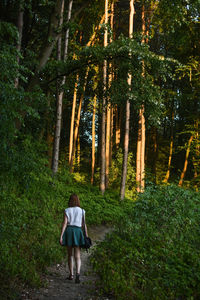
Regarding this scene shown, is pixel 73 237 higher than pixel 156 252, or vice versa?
pixel 73 237

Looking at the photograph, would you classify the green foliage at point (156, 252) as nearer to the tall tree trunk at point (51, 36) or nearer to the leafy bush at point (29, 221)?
the leafy bush at point (29, 221)

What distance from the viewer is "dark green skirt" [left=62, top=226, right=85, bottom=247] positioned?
6.25 m

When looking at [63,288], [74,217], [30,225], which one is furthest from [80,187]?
[63,288]

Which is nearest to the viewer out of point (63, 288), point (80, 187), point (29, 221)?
point (63, 288)

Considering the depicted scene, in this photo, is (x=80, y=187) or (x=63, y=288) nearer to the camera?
(x=63, y=288)

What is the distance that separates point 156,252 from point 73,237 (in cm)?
173

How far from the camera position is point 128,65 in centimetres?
1101

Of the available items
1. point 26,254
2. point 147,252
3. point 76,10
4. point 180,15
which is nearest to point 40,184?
point 26,254

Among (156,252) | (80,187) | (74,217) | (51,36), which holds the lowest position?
(156,252)

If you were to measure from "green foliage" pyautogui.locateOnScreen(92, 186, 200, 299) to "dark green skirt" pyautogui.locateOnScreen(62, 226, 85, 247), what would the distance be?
2.04ft

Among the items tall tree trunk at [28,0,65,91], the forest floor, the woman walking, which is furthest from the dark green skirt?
tall tree trunk at [28,0,65,91]

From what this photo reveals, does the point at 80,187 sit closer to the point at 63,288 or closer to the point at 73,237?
the point at 73,237

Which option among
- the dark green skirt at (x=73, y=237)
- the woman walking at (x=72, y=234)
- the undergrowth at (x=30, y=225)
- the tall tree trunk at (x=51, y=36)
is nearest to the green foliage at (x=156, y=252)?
the woman walking at (x=72, y=234)

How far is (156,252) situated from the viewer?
20.1 feet
